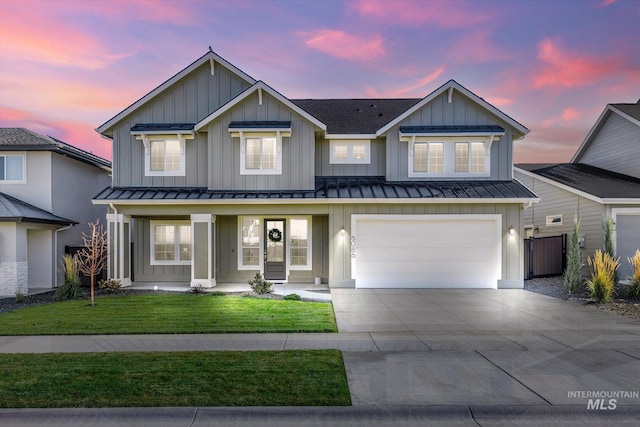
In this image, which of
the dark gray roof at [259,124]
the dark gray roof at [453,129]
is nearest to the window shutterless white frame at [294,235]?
the dark gray roof at [259,124]

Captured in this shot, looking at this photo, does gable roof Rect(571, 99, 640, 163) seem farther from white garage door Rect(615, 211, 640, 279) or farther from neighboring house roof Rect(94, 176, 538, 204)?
neighboring house roof Rect(94, 176, 538, 204)

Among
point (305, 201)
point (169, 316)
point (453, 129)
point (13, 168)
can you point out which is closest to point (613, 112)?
point (453, 129)

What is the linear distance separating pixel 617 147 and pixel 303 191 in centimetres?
1611

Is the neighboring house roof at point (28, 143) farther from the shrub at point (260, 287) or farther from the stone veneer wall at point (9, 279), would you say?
the shrub at point (260, 287)

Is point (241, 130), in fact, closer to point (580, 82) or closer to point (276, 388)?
point (276, 388)

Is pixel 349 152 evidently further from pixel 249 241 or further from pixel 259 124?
pixel 249 241

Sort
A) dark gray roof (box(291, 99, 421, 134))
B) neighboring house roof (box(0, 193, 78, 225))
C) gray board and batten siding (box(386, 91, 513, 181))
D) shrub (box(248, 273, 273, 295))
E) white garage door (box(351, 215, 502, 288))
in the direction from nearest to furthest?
shrub (box(248, 273, 273, 295)), neighboring house roof (box(0, 193, 78, 225)), white garage door (box(351, 215, 502, 288)), gray board and batten siding (box(386, 91, 513, 181)), dark gray roof (box(291, 99, 421, 134))

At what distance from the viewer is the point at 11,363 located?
221 inches

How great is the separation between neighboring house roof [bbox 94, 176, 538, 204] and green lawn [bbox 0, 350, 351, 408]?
7.19 meters

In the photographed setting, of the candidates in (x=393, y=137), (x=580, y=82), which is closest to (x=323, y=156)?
(x=393, y=137)

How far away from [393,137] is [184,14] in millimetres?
A: 10697

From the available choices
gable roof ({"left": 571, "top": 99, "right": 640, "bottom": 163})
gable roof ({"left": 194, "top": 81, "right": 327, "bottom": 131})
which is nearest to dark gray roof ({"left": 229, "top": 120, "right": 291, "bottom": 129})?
gable roof ({"left": 194, "top": 81, "right": 327, "bottom": 131})

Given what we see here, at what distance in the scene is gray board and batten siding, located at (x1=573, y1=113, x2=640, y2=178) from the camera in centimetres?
1617

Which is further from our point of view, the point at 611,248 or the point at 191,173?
the point at 191,173
